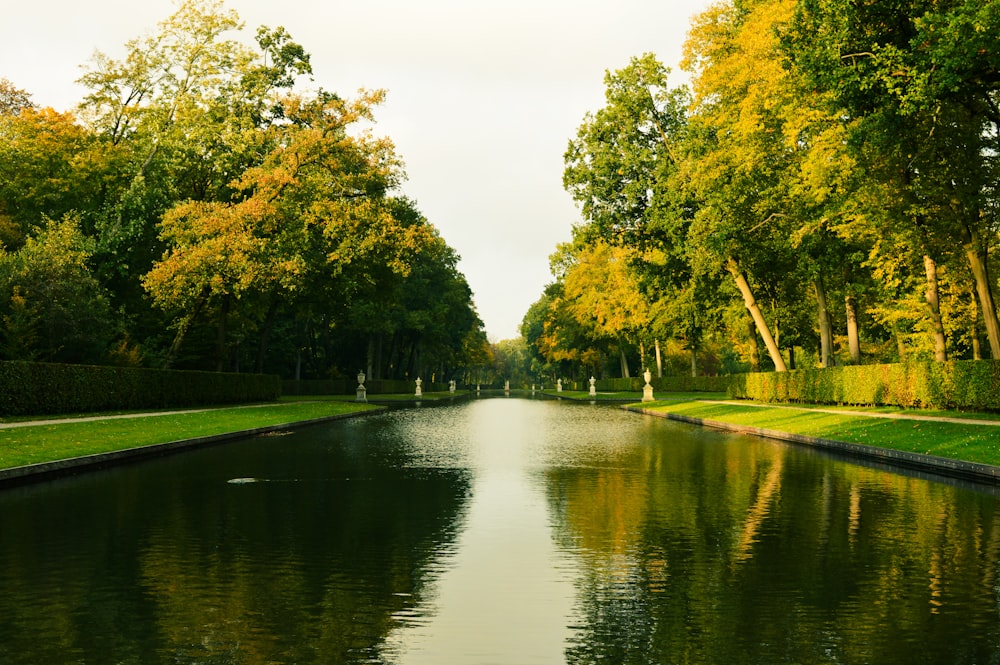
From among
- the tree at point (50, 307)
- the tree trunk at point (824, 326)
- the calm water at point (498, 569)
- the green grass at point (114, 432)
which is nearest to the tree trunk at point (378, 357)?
the tree at point (50, 307)

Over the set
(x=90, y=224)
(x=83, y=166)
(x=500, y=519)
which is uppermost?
(x=83, y=166)

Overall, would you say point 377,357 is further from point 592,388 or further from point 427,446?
point 427,446

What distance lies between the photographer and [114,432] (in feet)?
77.4

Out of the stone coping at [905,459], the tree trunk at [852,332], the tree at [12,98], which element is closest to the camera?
the stone coping at [905,459]

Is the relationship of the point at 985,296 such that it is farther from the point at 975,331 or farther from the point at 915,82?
the point at 975,331

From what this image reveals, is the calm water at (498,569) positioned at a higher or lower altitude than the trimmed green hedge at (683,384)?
lower

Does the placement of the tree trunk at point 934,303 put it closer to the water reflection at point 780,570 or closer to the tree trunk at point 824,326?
the tree trunk at point 824,326

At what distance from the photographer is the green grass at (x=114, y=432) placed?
18.0 m

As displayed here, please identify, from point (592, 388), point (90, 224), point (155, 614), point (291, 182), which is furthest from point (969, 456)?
point (592, 388)

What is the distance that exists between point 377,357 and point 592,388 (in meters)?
23.4

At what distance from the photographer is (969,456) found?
17516mm

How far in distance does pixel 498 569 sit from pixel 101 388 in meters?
27.9

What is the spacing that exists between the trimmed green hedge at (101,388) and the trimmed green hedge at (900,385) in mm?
27448

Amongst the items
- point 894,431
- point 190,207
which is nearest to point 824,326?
point 894,431
